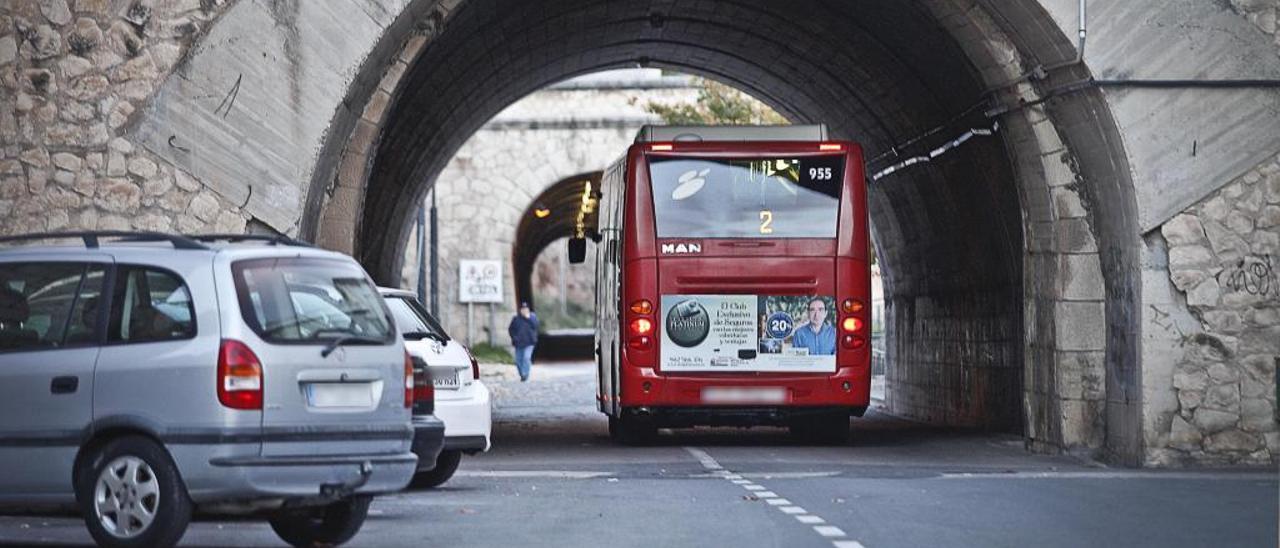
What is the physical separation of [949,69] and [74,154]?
9.71 m

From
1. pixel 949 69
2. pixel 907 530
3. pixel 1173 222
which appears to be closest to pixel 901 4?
pixel 949 69

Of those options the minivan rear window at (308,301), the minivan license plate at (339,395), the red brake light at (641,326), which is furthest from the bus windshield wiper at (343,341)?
the red brake light at (641,326)

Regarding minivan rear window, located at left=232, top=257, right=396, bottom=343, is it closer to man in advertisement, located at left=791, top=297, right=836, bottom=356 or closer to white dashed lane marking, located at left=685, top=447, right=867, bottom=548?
white dashed lane marking, located at left=685, top=447, right=867, bottom=548

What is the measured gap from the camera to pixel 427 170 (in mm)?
29641

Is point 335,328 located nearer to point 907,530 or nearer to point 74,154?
point 907,530

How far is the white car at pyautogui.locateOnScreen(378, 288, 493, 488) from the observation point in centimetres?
1555

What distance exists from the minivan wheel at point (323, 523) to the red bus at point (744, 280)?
9.47 metres

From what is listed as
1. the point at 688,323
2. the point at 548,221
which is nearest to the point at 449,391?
the point at 688,323

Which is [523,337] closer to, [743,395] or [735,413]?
[735,413]

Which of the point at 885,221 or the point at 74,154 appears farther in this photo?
the point at 885,221

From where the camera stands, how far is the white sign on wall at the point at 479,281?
49406 mm

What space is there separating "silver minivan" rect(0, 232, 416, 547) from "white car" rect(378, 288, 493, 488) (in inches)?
168

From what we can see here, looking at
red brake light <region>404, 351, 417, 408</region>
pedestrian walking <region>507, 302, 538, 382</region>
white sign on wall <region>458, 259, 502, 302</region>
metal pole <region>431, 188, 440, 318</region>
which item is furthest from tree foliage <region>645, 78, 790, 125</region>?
red brake light <region>404, 351, 417, 408</region>

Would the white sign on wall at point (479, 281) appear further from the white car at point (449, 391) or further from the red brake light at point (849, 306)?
the white car at point (449, 391)
